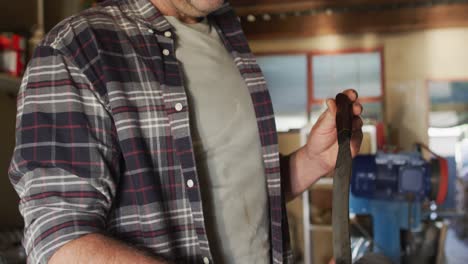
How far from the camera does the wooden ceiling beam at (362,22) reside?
3.95 m

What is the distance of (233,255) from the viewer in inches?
31.2

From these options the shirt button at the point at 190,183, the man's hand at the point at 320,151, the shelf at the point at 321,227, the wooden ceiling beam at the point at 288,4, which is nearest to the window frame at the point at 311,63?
the wooden ceiling beam at the point at 288,4

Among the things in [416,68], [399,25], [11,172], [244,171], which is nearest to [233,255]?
[244,171]

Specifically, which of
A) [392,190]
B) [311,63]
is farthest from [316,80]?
[392,190]

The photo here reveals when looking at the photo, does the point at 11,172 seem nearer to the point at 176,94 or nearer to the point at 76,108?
the point at 76,108

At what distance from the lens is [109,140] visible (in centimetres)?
61

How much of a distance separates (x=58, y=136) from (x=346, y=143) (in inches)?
15.8

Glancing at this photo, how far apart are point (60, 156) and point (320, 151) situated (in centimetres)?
55

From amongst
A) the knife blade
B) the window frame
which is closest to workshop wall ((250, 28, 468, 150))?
the window frame

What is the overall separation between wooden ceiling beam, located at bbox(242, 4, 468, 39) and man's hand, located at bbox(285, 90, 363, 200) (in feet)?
10.6

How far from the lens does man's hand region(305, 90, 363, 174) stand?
32.1 inches

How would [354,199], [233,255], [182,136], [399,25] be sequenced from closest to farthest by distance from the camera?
[182,136]
[233,255]
[354,199]
[399,25]

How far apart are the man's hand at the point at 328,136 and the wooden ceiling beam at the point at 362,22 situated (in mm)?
3274

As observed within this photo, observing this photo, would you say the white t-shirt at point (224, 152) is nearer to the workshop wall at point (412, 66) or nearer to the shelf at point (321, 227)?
the shelf at point (321, 227)
